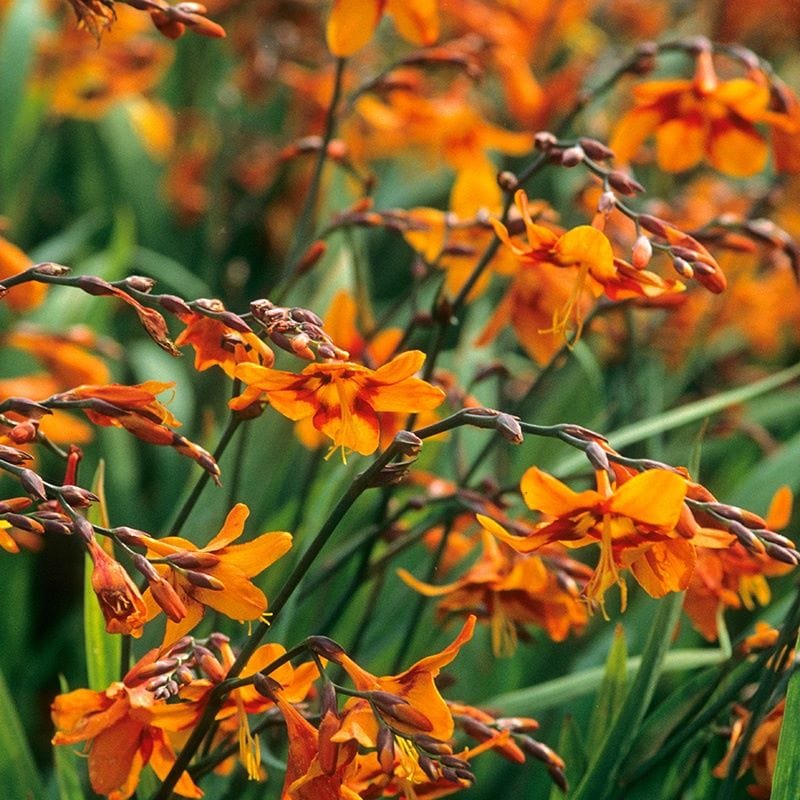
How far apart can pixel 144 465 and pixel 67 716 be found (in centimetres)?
150

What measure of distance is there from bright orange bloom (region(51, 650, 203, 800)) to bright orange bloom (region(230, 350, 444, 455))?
0.67ft

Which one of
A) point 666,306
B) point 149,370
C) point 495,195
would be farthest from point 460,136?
point 666,306

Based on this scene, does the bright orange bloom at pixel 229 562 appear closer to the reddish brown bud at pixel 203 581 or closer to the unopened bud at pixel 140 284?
the reddish brown bud at pixel 203 581

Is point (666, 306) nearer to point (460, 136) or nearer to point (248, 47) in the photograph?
point (460, 136)

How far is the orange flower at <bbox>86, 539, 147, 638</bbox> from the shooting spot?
841mm

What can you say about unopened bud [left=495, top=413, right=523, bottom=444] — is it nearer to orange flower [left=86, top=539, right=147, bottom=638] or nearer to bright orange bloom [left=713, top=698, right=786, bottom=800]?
orange flower [left=86, top=539, right=147, bottom=638]

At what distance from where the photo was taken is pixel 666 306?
56.1 inches

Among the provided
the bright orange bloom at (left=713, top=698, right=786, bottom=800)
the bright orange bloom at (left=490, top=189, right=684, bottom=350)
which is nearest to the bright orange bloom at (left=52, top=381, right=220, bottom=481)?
the bright orange bloom at (left=490, top=189, right=684, bottom=350)

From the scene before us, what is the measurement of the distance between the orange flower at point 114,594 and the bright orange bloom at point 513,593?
37 centimetres

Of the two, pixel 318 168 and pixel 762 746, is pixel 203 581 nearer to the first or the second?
pixel 762 746

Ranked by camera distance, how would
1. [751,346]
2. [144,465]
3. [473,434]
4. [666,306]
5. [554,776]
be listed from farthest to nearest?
[751,346] → [144,465] → [473,434] → [666,306] → [554,776]

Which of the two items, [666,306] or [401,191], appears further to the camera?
[401,191]

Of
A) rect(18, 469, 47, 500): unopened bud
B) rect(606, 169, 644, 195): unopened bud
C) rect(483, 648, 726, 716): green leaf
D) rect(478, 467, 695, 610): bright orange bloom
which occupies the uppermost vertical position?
rect(606, 169, 644, 195): unopened bud

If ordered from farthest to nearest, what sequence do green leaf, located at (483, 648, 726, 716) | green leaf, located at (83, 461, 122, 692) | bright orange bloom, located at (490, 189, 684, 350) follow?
green leaf, located at (483, 648, 726, 716) < green leaf, located at (83, 461, 122, 692) < bright orange bloom, located at (490, 189, 684, 350)
